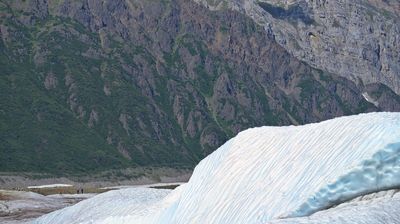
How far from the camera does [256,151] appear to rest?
63.7 ft

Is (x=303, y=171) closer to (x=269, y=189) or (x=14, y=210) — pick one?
(x=269, y=189)

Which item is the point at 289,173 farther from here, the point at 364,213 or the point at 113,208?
the point at 113,208

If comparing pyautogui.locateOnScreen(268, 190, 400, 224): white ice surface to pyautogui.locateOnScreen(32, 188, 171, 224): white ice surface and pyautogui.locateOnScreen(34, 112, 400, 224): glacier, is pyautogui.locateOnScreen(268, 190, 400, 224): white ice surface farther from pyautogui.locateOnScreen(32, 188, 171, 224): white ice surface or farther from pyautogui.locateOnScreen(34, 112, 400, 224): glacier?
pyautogui.locateOnScreen(32, 188, 171, 224): white ice surface

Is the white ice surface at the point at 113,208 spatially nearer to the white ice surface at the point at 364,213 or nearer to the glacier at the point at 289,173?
the glacier at the point at 289,173

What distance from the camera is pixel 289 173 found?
54.0 feet

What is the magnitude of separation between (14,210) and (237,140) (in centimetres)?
4096

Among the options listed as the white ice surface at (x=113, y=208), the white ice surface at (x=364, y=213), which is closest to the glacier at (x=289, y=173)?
the white ice surface at (x=364, y=213)

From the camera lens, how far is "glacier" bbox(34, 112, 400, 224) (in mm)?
13625

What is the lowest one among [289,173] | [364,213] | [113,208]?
[113,208]

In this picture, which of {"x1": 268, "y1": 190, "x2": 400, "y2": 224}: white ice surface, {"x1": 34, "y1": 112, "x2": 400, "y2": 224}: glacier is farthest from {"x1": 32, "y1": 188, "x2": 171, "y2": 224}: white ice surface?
{"x1": 268, "y1": 190, "x2": 400, "y2": 224}: white ice surface

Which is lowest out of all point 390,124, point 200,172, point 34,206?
point 34,206

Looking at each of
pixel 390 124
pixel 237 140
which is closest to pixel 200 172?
pixel 237 140

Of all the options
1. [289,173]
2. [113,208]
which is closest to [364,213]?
[289,173]

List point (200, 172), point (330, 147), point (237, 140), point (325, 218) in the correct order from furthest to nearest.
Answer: point (200, 172) < point (237, 140) < point (330, 147) < point (325, 218)
